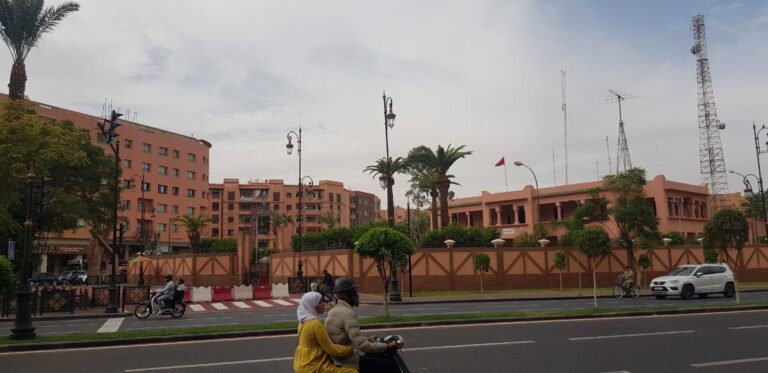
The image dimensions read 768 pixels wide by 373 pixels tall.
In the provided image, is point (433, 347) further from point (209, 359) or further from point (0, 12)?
point (0, 12)

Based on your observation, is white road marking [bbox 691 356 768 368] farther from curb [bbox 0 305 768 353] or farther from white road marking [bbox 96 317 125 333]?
white road marking [bbox 96 317 125 333]

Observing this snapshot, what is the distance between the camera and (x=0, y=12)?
3228 cm

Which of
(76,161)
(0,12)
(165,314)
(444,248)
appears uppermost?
(0,12)

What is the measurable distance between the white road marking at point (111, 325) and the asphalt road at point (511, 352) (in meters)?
4.39

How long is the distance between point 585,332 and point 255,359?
7501 millimetres

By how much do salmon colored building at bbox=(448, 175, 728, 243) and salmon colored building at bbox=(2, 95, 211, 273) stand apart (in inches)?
1488

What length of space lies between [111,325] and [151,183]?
197 feet

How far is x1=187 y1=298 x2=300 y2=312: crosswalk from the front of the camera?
78.7ft

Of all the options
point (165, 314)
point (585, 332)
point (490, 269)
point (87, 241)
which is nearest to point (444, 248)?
point (490, 269)

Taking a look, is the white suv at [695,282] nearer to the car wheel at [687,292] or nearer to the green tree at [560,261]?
the car wheel at [687,292]

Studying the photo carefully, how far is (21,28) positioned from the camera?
32.8 m

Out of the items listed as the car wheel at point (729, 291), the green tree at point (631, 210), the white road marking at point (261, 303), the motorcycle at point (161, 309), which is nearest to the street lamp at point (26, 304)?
the motorcycle at point (161, 309)

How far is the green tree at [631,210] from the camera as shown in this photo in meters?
33.2

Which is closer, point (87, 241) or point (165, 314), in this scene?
point (165, 314)
